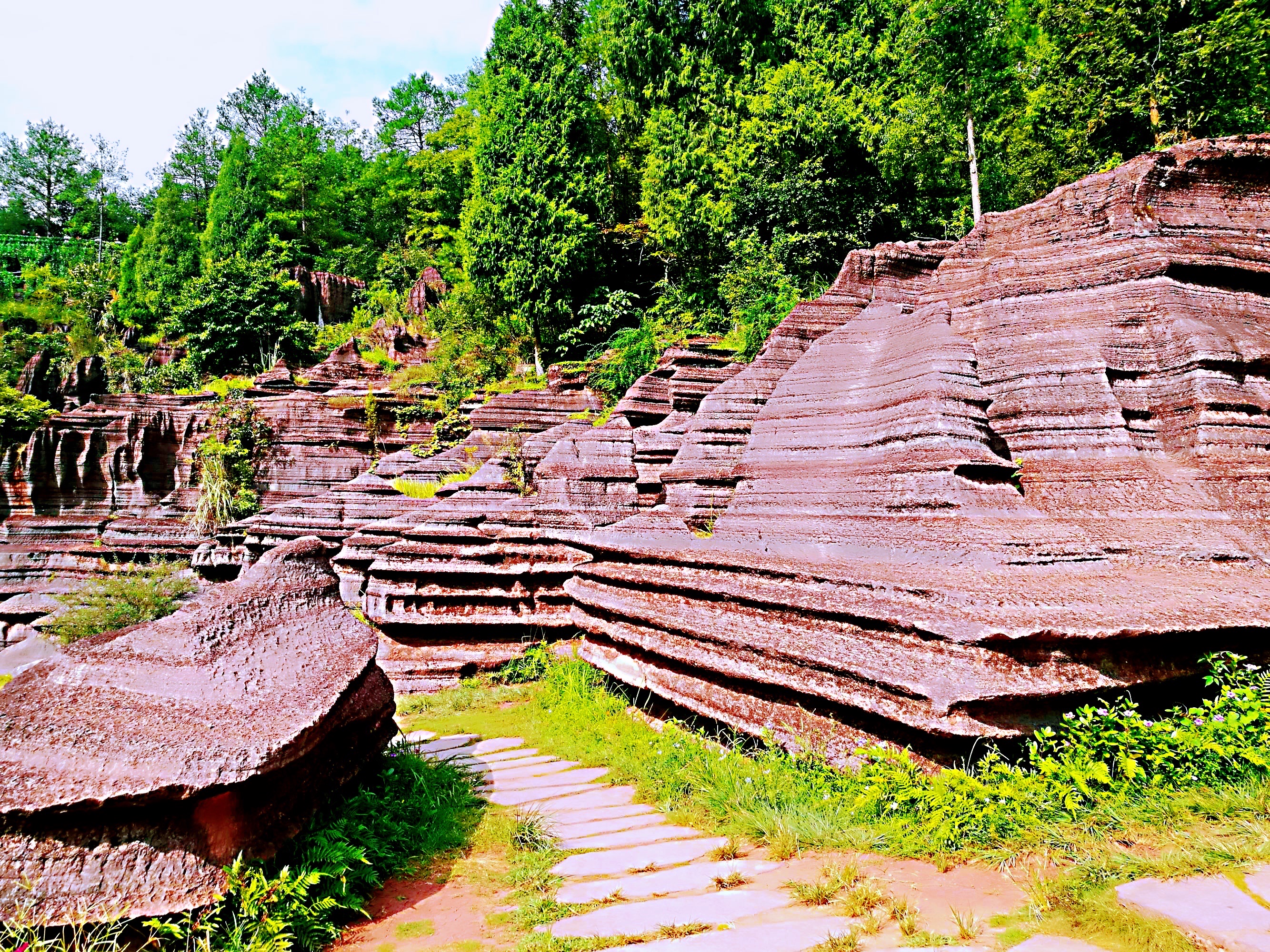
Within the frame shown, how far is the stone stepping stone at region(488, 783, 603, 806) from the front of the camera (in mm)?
4004

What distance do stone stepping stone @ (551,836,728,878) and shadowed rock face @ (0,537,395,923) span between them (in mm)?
1089

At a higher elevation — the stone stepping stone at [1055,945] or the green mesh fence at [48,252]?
the green mesh fence at [48,252]

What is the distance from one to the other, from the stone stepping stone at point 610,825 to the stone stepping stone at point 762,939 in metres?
1.14

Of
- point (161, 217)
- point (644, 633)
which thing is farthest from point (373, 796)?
point (161, 217)

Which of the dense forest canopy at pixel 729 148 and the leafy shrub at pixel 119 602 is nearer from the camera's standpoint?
the leafy shrub at pixel 119 602

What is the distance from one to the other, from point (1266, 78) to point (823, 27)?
11.4 metres

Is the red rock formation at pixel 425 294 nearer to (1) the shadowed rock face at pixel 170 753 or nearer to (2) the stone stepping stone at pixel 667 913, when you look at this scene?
(1) the shadowed rock face at pixel 170 753

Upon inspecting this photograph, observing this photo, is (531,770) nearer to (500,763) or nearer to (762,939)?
(500,763)

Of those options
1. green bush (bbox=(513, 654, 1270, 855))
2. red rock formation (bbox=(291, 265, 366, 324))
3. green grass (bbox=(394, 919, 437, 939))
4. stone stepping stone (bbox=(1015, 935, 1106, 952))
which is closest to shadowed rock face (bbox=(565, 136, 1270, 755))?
green bush (bbox=(513, 654, 1270, 855))

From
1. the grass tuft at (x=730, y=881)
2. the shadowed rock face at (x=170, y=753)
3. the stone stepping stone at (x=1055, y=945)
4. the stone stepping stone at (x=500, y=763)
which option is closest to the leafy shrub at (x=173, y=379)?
the stone stepping stone at (x=500, y=763)

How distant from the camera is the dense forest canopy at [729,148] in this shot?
16469 millimetres

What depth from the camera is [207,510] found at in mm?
20031

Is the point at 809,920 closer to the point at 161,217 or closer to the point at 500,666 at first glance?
the point at 500,666

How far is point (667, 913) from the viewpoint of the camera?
2.59 m
